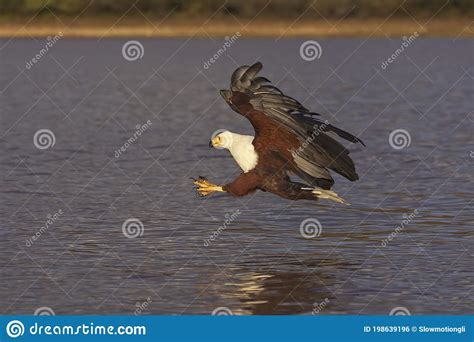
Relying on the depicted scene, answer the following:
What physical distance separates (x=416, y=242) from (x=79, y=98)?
23.8 m

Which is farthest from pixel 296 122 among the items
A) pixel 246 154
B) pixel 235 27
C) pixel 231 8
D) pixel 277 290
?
pixel 231 8

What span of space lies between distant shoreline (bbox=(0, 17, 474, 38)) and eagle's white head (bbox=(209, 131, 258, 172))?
150 feet

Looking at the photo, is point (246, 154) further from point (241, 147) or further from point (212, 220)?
point (212, 220)

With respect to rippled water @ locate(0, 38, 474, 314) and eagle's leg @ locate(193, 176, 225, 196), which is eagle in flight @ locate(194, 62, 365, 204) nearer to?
eagle's leg @ locate(193, 176, 225, 196)

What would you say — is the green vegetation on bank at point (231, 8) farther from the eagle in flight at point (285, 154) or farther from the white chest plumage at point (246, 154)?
the white chest plumage at point (246, 154)

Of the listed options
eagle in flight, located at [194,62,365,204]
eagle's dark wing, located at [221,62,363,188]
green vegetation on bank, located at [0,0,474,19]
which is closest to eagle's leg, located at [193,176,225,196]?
eagle in flight, located at [194,62,365,204]

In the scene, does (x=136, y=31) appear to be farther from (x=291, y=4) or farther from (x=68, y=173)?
(x=68, y=173)

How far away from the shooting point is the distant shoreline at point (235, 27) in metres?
61.4

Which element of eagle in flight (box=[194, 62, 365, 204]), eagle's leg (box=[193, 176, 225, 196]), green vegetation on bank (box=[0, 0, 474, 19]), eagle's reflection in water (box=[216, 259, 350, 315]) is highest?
green vegetation on bank (box=[0, 0, 474, 19])

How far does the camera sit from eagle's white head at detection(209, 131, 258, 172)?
14750 mm

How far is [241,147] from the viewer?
583 inches

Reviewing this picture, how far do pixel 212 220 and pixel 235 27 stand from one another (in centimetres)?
4314

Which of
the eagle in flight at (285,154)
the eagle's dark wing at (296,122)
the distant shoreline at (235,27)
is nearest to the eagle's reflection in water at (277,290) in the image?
the eagle in flight at (285,154)

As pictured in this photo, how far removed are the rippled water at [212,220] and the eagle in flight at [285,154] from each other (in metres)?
0.96
